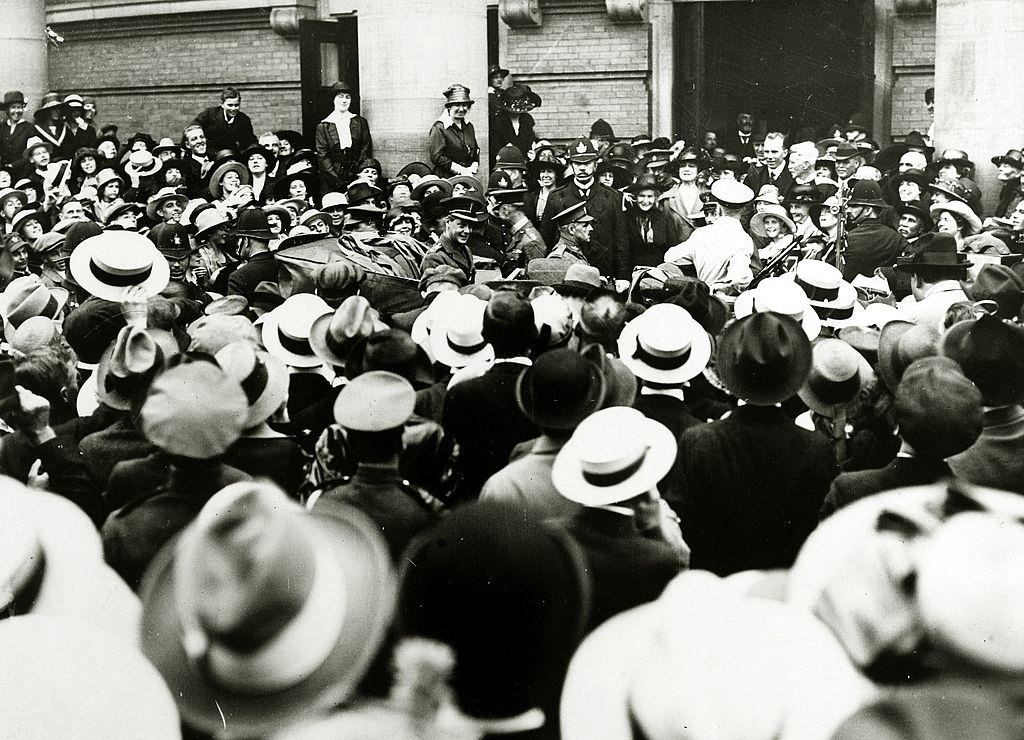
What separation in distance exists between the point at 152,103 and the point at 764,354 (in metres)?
14.8

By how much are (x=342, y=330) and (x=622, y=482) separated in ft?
6.01

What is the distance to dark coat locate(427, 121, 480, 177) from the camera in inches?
462

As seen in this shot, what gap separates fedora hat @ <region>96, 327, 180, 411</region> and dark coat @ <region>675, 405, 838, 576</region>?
1754 millimetres

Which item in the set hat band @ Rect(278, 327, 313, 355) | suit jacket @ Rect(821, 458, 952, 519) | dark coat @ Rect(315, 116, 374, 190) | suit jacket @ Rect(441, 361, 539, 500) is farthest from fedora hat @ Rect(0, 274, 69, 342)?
dark coat @ Rect(315, 116, 374, 190)

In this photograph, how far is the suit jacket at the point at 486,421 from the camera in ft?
15.4

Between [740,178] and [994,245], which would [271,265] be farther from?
[740,178]

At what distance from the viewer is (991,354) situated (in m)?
4.15

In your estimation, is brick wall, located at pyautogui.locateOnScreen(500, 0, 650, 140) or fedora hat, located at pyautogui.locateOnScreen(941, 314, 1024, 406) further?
brick wall, located at pyautogui.locateOnScreen(500, 0, 650, 140)

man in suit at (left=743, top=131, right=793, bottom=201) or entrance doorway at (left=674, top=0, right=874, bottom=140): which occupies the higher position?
entrance doorway at (left=674, top=0, right=874, bottom=140)

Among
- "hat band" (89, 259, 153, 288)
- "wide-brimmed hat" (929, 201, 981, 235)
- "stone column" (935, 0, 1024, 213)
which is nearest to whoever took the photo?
"hat band" (89, 259, 153, 288)

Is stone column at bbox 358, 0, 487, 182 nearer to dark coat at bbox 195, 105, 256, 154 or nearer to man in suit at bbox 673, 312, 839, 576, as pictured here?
dark coat at bbox 195, 105, 256, 154

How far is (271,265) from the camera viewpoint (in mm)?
7809

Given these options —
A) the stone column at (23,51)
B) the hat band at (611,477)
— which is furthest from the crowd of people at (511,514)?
the stone column at (23,51)

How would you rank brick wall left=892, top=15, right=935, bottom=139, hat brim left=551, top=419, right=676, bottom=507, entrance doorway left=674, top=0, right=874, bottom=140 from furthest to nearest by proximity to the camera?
1. entrance doorway left=674, top=0, right=874, bottom=140
2. brick wall left=892, top=15, right=935, bottom=139
3. hat brim left=551, top=419, right=676, bottom=507
